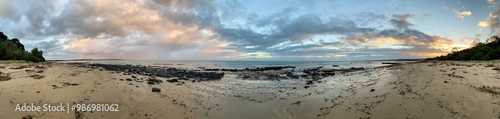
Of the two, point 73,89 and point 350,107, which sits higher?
point 73,89

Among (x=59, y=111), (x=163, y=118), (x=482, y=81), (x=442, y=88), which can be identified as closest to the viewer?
(x=59, y=111)

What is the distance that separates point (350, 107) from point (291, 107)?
2.70 m

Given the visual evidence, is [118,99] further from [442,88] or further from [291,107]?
[442,88]

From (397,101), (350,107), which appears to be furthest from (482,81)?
(350,107)

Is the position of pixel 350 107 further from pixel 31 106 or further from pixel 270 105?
pixel 31 106

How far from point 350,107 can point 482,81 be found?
10.3 metres

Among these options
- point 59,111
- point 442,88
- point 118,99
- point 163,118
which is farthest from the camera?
point 442,88

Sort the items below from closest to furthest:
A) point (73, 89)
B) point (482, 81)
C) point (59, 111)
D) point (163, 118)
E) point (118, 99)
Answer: point (59, 111) < point (163, 118) < point (118, 99) < point (73, 89) < point (482, 81)

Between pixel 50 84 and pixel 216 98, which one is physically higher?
pixel 50 84

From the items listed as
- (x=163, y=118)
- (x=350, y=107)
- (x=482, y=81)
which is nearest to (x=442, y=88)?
(x=482, y=81)

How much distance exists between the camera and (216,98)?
577 inches

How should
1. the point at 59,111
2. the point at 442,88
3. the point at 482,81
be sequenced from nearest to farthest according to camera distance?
the point at 59,111 < the point at 442,88 < the point at 482,81

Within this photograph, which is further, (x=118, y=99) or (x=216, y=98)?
(x=216, y=98)

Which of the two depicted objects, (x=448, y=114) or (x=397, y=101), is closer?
(x=448, y=114)
